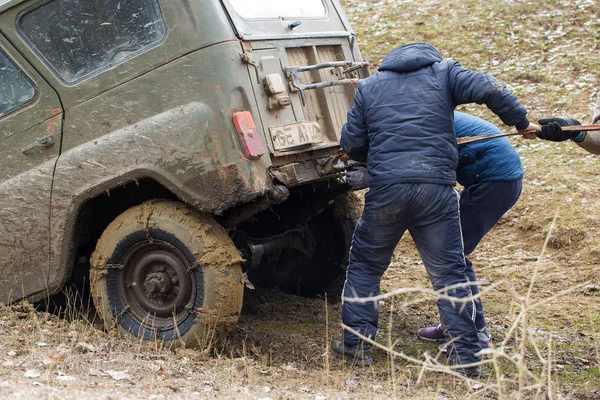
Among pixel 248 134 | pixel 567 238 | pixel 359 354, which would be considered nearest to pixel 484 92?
pixel 248 134

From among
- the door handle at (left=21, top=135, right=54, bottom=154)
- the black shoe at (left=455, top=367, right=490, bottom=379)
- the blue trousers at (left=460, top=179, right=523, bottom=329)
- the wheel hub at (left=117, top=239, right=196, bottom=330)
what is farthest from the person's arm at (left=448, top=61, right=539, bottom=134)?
the door handle at (left=21, top=135, right=54, bottom=154)

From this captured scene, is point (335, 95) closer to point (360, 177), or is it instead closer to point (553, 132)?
point (360, 177)

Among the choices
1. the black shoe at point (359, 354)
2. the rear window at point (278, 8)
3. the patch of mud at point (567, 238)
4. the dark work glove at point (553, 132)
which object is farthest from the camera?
the patch of mud at point (567, 238)

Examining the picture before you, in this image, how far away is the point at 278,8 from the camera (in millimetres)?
5273

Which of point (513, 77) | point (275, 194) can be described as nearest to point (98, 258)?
point (275, 194)

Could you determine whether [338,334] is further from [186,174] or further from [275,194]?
[186,174]

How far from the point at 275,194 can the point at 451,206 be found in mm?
1036

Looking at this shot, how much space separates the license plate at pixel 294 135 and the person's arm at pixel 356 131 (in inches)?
8.9

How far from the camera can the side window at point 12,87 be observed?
481 cm

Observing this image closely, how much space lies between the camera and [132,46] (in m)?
4.65

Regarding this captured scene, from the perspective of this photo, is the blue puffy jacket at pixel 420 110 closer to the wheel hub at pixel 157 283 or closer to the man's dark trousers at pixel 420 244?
the man's dark trousers at pixel 420 244

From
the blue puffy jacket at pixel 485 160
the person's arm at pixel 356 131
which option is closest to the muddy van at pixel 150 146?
the person's arm at pixel 356 131

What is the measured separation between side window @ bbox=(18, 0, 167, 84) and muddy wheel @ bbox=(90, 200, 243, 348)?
3.04 ft

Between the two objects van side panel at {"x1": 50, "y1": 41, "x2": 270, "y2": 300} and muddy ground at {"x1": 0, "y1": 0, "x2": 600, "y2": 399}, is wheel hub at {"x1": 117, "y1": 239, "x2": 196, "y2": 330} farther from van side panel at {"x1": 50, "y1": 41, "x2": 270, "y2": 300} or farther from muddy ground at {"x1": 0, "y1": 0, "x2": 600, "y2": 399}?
van side panel at {"x1": 50, "y1": 41, "x2": 270, "y2": 300}
